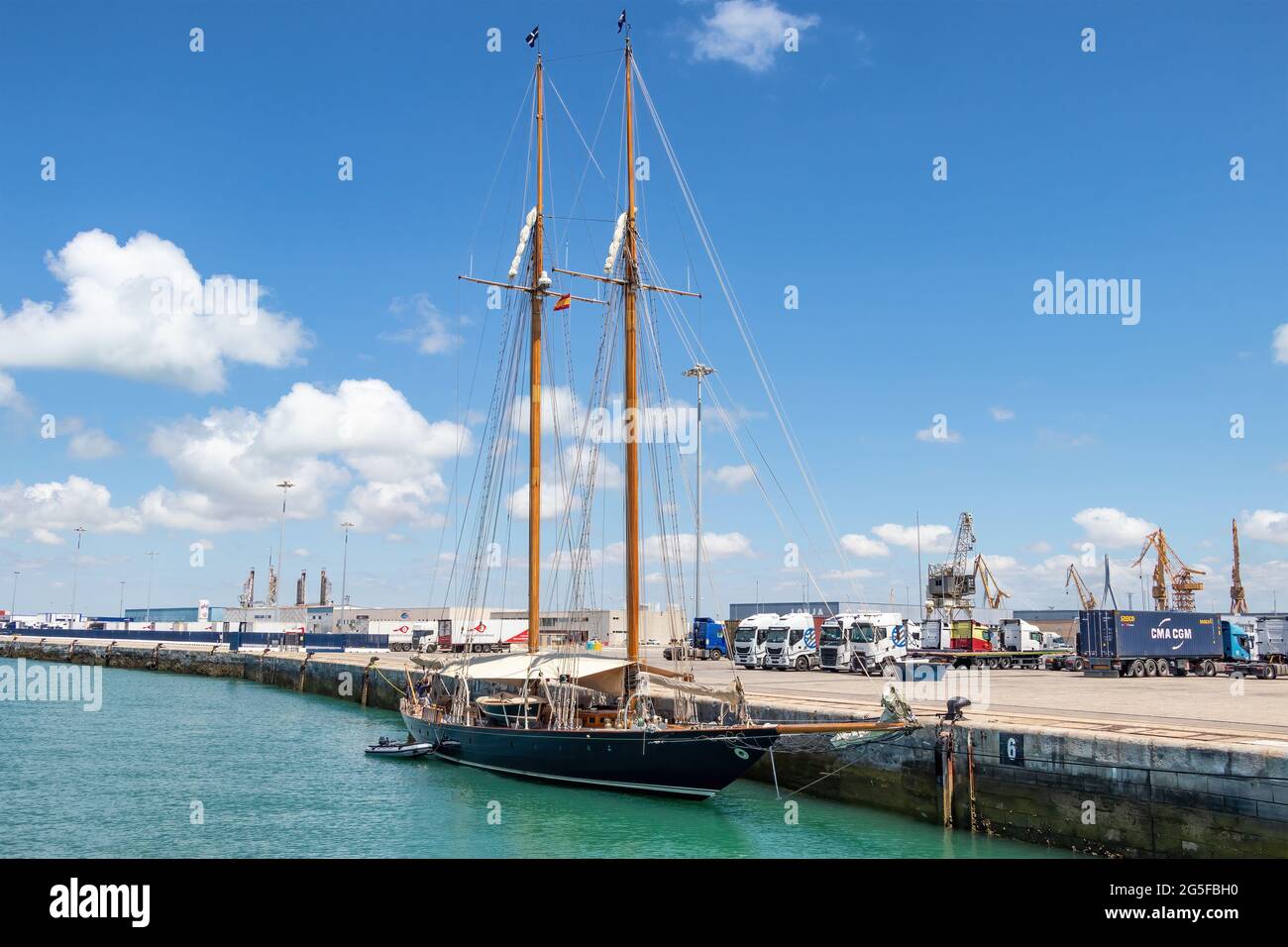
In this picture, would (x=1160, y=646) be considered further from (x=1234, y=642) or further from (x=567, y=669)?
(x=567, y=669)

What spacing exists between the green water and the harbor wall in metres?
0.62

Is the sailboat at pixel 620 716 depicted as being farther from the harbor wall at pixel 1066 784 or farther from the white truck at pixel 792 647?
the white truck at pixel 792 647

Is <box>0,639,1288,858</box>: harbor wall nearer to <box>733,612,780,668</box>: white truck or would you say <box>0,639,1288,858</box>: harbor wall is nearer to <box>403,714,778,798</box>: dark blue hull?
<box>403,714,778,798</box>: dark blue hull

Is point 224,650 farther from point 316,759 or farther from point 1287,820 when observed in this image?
point 1287,820

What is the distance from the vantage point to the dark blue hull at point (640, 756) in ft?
84.9

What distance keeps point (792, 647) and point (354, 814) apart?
40.1 meters

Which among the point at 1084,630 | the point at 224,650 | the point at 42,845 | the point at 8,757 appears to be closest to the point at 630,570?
the point at 42,845

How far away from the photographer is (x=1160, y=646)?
5462 cm
